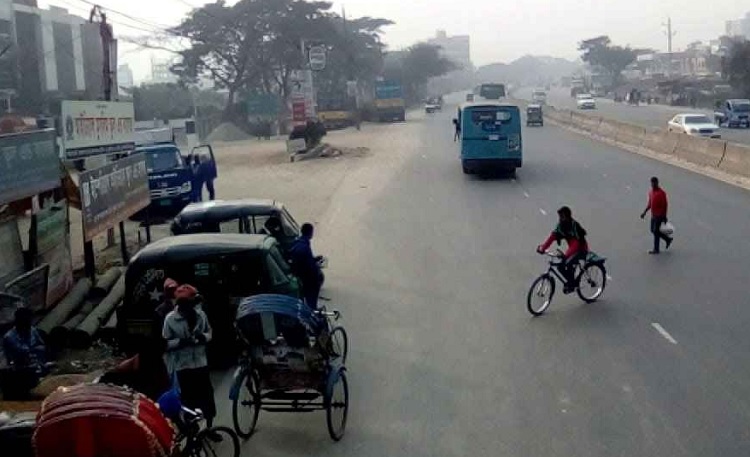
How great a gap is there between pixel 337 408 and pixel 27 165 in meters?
7.78

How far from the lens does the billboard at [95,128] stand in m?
18.0

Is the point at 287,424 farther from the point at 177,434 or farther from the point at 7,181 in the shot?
the point at 7,181

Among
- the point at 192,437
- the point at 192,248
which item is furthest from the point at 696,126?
the point at 192,437

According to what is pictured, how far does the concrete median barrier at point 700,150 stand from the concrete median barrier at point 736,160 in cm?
42

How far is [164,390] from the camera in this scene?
851cm

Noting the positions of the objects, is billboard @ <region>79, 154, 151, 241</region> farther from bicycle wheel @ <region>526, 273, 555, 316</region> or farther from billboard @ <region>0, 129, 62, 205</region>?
bicycle wheel @ <region>526, 273, 555, 316</region>

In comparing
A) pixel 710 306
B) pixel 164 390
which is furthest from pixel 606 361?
pixel 164 390

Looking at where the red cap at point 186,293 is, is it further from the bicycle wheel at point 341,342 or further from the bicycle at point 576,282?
the bicycle at point 576,282

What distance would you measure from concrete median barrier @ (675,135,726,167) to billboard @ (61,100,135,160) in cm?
1962

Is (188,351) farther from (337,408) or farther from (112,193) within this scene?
(112,193)

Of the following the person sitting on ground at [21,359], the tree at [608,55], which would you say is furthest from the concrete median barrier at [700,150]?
the tree at [608,55]

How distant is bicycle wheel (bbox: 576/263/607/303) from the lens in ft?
46.3

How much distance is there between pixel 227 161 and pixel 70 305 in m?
34.5

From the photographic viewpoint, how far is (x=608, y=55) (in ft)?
580
